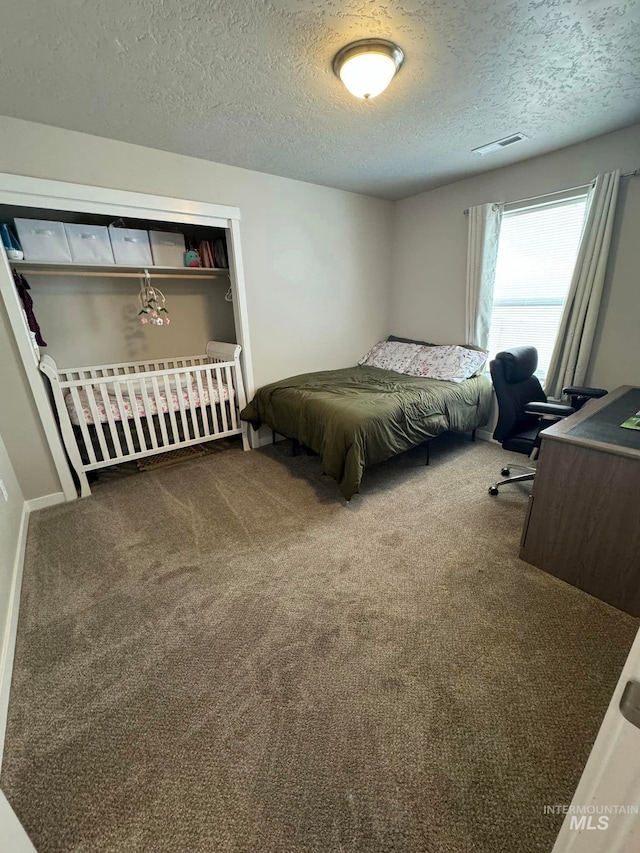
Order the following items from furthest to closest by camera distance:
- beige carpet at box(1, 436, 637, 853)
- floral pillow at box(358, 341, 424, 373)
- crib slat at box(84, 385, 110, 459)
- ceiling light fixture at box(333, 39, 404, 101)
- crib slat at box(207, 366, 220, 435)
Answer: floral pillow at box(358, 341, 424, 373), crib slat at box(207, 366, 220, 435), crib slat at box(84, 385, 110, 459), ceiling light fixture at box(333, 39, 404, 101), beige carpet at box(1, 436, 637, 853)

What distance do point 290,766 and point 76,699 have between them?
0.83 m

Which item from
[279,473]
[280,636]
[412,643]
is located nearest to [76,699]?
[280,636]

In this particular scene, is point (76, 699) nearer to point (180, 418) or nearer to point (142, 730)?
point (142, 730)

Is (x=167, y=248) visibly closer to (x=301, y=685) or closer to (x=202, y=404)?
(x=202, y=404)

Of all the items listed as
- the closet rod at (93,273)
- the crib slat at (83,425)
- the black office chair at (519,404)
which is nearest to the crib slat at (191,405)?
the crib slat at (83,425)

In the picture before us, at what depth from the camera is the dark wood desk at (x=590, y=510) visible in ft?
Result: 4.78

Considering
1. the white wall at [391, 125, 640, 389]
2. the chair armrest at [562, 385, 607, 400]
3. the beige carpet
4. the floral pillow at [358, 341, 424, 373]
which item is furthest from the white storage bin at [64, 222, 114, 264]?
the chair armrest at [562, 385, 607, 400]

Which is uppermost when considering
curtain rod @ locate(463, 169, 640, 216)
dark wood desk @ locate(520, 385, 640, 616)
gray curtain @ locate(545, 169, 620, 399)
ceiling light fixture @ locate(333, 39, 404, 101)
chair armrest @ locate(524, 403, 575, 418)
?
ceiling light fixture @ locate(333, 39, 404, 101)

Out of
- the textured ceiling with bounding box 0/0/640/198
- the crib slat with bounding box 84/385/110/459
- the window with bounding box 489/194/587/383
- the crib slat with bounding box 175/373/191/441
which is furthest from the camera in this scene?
the crib slat with bounding box 175/373/191/441

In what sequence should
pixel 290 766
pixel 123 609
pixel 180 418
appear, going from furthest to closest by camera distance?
pixel 180 418 → pixel 123 609 → pixel 290 766

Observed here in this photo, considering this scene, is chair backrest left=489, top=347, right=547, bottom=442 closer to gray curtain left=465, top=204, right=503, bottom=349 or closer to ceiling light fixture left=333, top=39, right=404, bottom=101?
gray curtain left=465, top=204, right=503, bottom=349

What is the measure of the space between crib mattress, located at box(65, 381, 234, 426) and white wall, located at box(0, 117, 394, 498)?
32 centimetres

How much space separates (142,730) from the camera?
113cm

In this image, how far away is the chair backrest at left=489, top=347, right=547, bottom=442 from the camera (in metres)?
2.19
